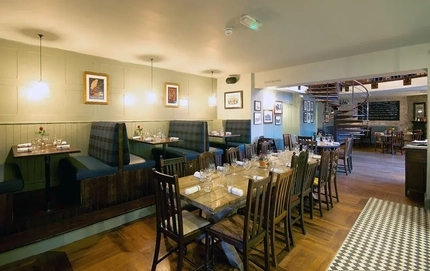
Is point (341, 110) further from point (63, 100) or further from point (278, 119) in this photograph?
point (63, 100)

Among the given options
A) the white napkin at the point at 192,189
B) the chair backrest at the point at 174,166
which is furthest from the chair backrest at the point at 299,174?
the chair backrest at the point at 174,166

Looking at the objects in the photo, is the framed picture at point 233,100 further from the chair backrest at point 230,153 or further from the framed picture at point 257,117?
the chair backrest at point 230,153

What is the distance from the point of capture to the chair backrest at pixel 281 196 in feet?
6.73

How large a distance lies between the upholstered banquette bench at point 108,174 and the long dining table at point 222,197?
55.6 inches

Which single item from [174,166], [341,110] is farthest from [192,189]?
[341,110]

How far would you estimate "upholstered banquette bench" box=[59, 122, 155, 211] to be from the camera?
10.2 ft

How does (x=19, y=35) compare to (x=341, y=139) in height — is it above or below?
above

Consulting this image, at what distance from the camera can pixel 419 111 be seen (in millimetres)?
9992

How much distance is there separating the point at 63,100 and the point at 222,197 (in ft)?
12.5

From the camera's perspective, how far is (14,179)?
8.46 feet

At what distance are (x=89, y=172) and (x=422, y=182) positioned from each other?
544 centimetres

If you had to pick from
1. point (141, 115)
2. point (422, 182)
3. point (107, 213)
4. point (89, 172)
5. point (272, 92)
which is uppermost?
point (272, 92)

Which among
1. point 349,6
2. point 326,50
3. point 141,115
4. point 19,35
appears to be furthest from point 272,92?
point 19,35

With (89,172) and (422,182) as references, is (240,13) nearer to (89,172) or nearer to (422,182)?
(89,172)
